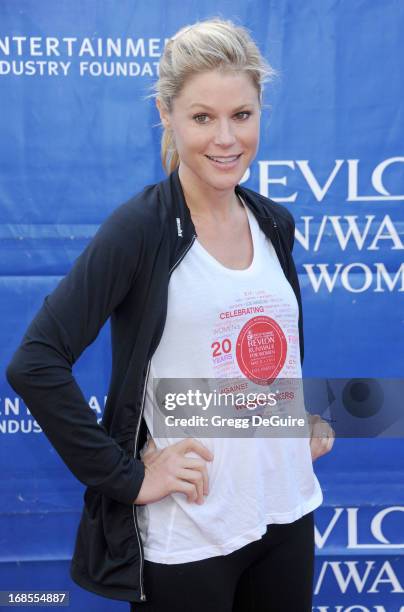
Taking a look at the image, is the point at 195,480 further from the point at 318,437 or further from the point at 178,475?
the point at 318,437

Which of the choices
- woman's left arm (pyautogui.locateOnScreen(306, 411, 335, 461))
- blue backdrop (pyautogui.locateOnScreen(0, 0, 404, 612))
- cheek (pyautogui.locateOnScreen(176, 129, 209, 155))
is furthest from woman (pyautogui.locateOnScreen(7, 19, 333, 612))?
blue backdrop (pyautogui.locateOnScreen(0, 0, 404, 612))

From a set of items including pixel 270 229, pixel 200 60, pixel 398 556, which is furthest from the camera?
pixel 398 556

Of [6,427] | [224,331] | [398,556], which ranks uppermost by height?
[224,331]

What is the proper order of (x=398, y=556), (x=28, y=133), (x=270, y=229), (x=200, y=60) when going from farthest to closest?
(x=398, y=556)
(x=28, y=133)
(x=270, y=229)
(x=200, y=60)

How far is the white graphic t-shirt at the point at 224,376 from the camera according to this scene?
3.46ft

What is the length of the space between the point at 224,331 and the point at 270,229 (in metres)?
0.23

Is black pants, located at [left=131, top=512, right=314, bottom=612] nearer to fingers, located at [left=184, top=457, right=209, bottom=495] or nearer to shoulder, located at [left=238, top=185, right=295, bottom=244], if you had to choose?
fingers, located at [left=184, top=457, right=209, bottom=495]

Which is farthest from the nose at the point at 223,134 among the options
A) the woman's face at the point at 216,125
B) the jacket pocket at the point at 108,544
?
the jacket pocket at the point at 108,544

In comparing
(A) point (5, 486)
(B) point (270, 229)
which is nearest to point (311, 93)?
(B) point (270, 229)

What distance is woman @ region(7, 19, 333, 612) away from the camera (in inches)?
40.8

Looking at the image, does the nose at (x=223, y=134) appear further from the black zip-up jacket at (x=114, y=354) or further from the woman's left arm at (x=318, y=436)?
the woman's left arm at (x=318, y=436)

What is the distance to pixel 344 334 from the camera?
6.21 feet

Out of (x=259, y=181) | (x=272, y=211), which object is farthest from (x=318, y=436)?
(x=259, y=181)

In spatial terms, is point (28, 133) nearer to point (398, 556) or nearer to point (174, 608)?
point (174, 608)
